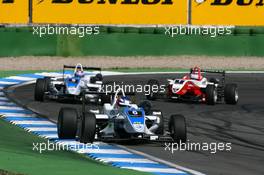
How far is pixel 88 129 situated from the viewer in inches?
706

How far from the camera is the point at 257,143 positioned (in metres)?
19.5

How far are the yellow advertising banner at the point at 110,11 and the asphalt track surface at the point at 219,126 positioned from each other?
5395 millimetres

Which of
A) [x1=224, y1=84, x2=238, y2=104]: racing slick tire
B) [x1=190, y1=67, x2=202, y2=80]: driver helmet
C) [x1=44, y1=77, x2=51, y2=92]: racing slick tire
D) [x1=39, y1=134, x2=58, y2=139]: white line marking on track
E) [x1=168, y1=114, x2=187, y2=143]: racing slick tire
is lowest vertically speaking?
[x1=39, y1=134, x2=58, y2=139]: white line marking on track

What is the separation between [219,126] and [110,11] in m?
17.3

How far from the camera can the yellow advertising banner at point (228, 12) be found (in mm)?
39562

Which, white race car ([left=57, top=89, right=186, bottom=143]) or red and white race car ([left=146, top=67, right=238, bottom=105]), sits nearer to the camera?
white race car ([left=57, top=89, right=186, bottom=143])

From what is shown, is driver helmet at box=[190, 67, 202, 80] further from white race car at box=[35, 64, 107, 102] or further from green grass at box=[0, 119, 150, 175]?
green grass at box=[0, 119, 150, 175]

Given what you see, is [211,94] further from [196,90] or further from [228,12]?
[228,12]

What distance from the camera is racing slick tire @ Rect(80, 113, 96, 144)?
17953 mm

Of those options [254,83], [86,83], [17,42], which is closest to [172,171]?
[86,83]

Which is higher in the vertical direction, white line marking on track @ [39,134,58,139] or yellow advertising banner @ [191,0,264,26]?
yellow advertising banner @ [191,0,264,26]

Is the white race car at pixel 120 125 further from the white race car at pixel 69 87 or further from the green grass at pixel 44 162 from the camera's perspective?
the white race car at pixel 69 87

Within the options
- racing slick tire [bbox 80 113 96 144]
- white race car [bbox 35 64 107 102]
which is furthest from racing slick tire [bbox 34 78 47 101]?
racing slick tire [bbox 80 113 96 144]

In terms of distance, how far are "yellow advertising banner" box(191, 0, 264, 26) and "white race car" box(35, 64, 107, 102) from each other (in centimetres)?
1358
